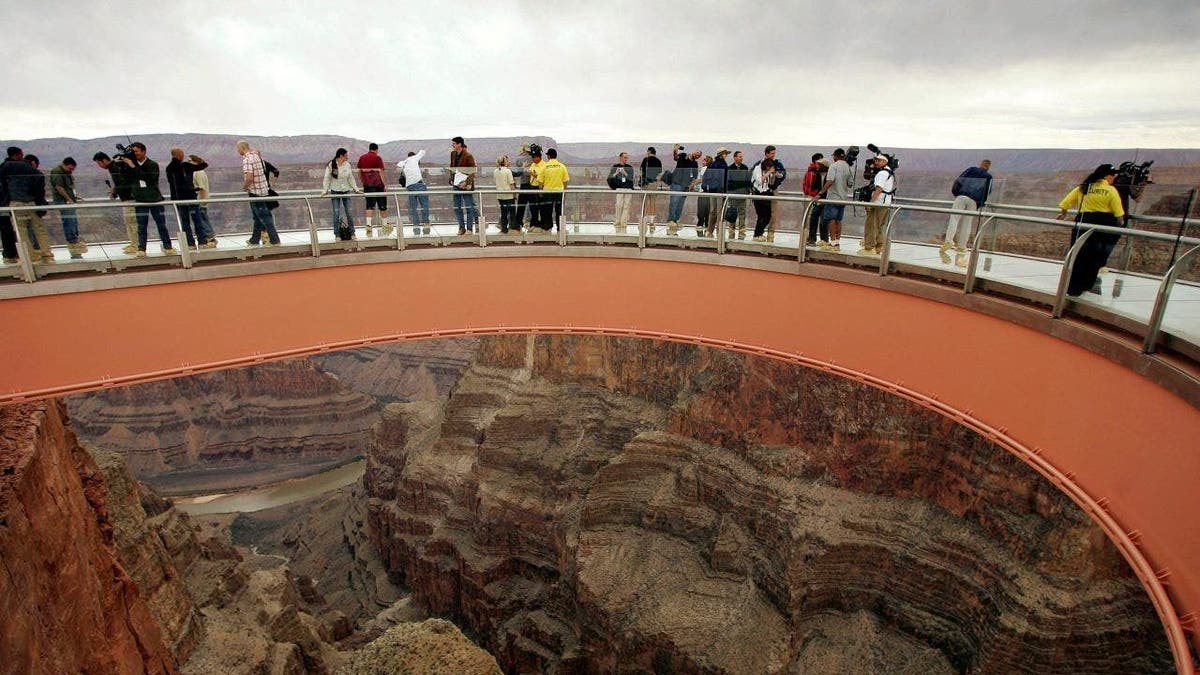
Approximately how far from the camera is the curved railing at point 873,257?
23.2ft

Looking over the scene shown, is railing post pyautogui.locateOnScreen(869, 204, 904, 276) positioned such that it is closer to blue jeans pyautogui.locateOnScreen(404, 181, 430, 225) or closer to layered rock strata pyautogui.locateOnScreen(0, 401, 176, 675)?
blue jeans pyautogui.locateOnScreen(404, 181, 430, 225)

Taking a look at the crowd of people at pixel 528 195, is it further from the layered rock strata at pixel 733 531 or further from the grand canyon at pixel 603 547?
the layered rock strata at pixel 733 531

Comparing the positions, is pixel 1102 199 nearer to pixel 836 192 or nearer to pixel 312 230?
pixel 836 192

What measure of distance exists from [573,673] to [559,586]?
4052 mm

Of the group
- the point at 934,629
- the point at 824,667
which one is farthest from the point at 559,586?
the point at 934,629

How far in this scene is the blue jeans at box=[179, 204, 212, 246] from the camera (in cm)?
1162

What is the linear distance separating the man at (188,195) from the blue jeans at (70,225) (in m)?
1.51

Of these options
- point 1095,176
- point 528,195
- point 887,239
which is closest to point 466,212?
point 528,195

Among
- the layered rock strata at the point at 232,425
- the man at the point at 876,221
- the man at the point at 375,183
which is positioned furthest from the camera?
the layered rock strata at the point at 232,425

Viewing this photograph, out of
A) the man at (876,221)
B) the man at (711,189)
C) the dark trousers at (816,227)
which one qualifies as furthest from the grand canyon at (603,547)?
the man at (876,221)

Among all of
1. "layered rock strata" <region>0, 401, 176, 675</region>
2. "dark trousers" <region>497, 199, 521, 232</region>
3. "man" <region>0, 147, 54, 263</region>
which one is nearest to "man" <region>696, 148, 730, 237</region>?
"dark trousers" <region>497, 199, 521, 232</region>

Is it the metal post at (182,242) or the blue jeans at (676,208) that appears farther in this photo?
the blue jeans at (676,208)

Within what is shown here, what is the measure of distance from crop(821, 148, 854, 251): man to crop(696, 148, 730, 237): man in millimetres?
2344

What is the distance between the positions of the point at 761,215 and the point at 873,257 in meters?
2.73
